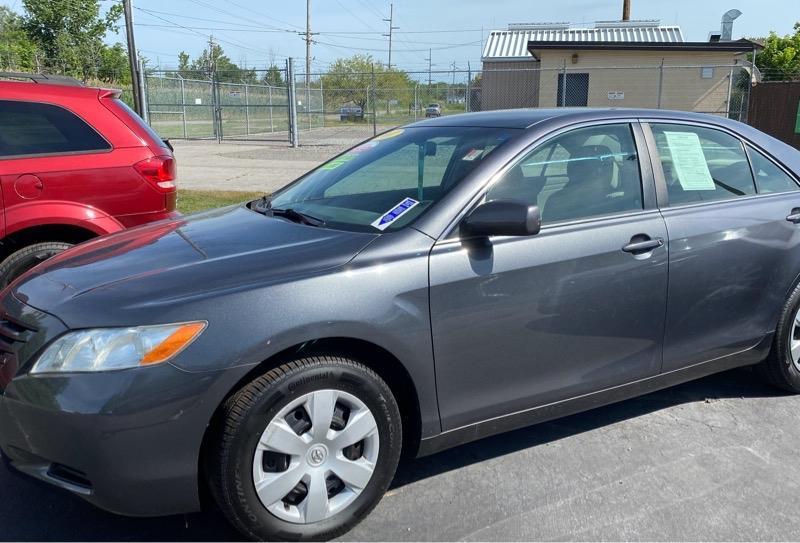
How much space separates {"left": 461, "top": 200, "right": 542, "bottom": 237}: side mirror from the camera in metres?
2.83

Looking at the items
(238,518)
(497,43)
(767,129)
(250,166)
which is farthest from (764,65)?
(238,518)

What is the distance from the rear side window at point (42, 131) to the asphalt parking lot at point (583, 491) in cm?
243

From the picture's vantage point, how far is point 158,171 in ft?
16.9

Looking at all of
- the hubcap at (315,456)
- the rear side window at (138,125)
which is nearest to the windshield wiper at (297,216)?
the hubcap at (315,456)

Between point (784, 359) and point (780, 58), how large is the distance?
1342 inches

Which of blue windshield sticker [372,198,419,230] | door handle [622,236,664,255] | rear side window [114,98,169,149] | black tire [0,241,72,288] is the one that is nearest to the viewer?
blue windshield sticker [372,198,419,230]

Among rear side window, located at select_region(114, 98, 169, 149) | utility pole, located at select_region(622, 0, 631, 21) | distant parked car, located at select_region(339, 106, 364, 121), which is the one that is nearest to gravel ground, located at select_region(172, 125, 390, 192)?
distant parked car, located at select_region(339, 106, 364, 121)

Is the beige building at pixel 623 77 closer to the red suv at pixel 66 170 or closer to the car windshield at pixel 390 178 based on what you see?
the red suv at pixel 66 170

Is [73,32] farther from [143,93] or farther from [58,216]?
[58,216]

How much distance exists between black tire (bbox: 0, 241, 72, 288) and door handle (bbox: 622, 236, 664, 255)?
3.68 metres

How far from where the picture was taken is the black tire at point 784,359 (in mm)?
3873

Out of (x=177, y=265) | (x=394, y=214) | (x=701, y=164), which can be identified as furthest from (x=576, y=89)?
(x=177, y=265)

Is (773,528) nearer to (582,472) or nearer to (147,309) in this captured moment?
(582,472)

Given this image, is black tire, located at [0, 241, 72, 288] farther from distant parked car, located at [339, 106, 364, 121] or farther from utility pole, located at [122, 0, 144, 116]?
distant parked car, located at [339, 106, 364, 121]
